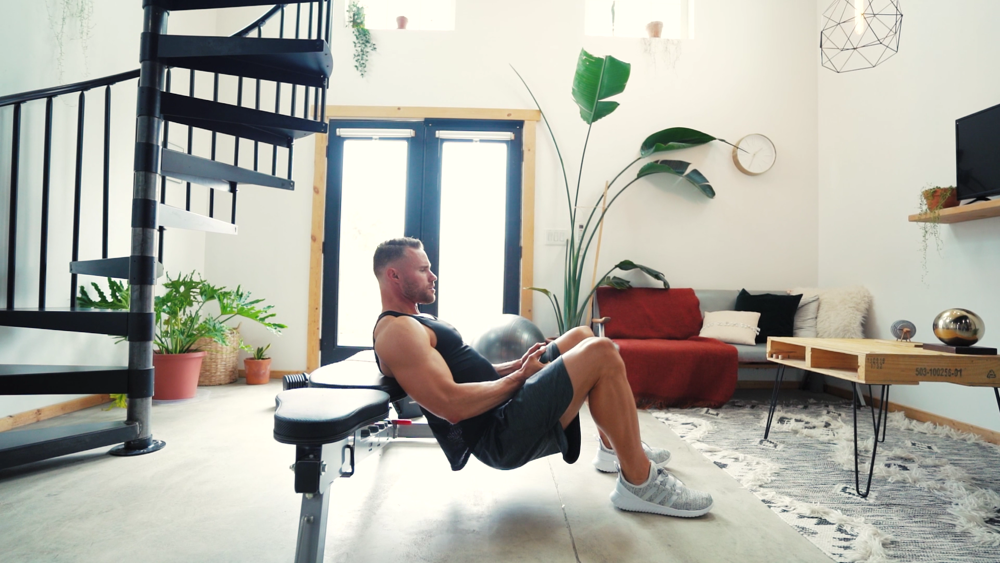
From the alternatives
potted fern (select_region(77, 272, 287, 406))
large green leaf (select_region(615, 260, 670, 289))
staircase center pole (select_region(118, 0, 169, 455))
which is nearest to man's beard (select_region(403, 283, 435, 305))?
staircase center pole (select_region(118, 0, 169, 455))

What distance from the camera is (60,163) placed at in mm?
2723

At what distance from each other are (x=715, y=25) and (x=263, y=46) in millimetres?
3648

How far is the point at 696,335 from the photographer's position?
3727mm

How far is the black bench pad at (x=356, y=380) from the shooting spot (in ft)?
4.65

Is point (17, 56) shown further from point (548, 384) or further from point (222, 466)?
point (548, 384)

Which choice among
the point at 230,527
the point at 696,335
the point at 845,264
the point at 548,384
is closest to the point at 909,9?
the point at 845,264

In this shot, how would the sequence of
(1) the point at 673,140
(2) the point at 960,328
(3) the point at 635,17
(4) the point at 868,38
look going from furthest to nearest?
(3) the point at 635,17, (1) the point at 673,140, (4) the point at 868,38, (2) the point at 960,328

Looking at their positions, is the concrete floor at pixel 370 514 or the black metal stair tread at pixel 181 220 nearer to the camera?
the concrete floor at pixel 370 514

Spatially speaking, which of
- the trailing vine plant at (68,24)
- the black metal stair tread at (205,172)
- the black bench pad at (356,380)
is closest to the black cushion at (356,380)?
the black bench pad at (356,380)

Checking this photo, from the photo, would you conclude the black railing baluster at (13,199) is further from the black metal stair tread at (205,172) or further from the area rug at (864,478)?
the area rug at (864,478)

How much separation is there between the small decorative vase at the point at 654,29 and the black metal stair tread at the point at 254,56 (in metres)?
2.90

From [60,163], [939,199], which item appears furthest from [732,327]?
[60,163]

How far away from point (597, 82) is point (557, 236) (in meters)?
1.21

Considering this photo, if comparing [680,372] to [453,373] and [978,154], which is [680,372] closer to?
[978,154]
